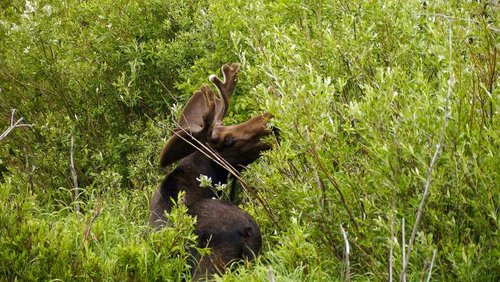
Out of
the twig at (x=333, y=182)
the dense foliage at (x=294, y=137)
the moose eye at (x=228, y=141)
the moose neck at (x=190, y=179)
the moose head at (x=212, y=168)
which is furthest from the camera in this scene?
the moose eye at (x=228, y=141)

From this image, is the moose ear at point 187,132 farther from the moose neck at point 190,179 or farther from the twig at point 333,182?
the twig at point 333,182

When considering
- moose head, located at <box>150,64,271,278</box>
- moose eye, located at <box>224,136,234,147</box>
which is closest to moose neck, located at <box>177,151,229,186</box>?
moose head, located at <box>150,64,271,278</box>

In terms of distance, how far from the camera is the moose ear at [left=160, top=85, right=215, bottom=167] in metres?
7.66

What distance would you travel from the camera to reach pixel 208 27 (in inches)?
406

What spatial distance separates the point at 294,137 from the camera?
6.27 metres

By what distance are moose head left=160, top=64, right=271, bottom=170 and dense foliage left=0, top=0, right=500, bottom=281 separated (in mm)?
183

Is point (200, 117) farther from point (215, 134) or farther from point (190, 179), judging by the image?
point (190, 179)

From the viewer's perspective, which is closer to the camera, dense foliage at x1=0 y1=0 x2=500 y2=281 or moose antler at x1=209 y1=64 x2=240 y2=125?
dense foliage at x1=0 y1=0 x2=500 y2=281

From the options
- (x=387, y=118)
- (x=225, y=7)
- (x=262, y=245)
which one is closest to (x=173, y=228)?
(x=262, y=245)

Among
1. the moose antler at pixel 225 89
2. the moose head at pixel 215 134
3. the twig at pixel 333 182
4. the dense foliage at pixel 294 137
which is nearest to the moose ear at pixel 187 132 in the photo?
the moose head at pixel 215 134

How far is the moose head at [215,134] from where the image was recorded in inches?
303

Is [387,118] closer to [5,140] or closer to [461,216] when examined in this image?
[461,216]

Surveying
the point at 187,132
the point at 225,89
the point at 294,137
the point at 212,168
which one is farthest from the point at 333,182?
the point at 225,89

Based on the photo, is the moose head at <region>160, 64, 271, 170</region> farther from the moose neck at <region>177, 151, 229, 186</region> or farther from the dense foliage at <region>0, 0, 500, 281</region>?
the dense foliage at <region>0, 0, 500, 281</region>
